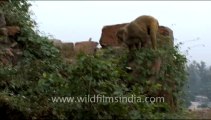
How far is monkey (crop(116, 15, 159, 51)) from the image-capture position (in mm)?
6828

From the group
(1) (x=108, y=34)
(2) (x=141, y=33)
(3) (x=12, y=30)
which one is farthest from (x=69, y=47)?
(2) (x=141, y=33)

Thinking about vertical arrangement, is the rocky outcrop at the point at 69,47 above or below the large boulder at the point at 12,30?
below

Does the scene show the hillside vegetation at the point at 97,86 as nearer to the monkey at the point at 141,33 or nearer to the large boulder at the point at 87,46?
the monkey at the point at 141,33

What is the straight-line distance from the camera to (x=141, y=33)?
691 cm

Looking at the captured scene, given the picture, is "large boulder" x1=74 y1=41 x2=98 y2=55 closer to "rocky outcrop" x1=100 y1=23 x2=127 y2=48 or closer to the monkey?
"rocky outcrop" x1=100 y1=23 x2=127 y2=48

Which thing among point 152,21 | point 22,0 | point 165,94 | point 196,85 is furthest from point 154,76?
point 22,0

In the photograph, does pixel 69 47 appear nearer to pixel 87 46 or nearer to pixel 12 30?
pixel 87 46

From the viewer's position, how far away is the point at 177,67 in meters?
6.81

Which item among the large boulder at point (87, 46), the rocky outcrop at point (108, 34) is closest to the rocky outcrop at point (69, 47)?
the large boulder at point (87, 46)

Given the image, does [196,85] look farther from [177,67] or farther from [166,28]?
[177,67]

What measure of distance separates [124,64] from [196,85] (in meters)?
2.74

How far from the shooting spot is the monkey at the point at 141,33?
683 centimetres

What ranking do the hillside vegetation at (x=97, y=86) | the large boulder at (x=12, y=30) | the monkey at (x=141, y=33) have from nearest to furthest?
1. the hillside vegetation at (x=97, y=86)
2. the monkey at (x=141, y=33)
3. the large boulder at (x=12, y=30)

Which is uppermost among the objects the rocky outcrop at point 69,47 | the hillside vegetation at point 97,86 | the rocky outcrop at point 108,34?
the rocky outcrop at point 108,34
